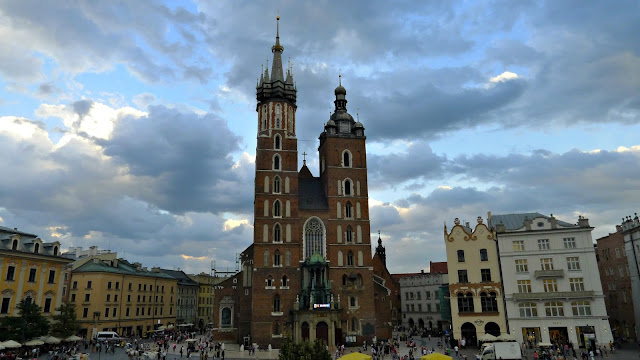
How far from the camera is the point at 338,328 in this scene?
5875cm

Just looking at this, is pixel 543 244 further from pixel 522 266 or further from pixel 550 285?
pixel 550 285

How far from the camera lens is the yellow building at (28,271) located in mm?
48531

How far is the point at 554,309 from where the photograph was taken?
50.8 m

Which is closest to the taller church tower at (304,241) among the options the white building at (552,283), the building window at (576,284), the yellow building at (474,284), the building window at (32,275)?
the yellow building at (474,284)

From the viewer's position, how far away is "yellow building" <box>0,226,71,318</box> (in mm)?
48531

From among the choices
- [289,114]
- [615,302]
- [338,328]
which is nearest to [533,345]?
[615,302]

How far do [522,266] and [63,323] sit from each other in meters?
55.6

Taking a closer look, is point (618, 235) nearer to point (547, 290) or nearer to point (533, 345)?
point (547, 290)

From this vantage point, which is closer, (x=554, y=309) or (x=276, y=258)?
(x=554, y=309)

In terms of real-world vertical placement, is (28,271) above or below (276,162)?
below

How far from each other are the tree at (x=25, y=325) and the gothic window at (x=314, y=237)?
3212cm

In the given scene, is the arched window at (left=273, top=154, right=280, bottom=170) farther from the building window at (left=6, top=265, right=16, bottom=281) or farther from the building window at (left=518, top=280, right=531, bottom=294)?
the building window at (left=518, top=280, right=531, bottom=294)

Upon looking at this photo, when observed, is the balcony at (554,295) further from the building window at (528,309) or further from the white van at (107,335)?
the white van at (107,335)

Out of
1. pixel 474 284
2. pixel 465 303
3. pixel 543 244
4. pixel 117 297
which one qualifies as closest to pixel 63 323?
pixel 117 297
